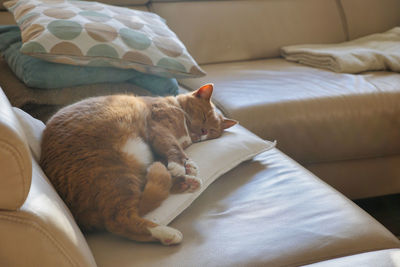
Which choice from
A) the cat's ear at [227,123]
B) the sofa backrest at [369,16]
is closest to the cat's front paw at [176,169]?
the cat's ear at [227,123]

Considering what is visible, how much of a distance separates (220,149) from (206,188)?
0.15 metres

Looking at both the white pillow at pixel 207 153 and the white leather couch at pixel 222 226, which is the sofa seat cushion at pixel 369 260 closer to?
the white leather couch at pixel 222 226

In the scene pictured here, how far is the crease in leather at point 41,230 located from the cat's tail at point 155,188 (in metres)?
0.26

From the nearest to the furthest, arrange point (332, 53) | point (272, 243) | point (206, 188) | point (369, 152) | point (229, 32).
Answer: point (272, 243) < point (206, 188) < point (369, 152) < point (332, 53) < point (229, 32)

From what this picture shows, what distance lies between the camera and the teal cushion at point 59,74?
52.4 inches

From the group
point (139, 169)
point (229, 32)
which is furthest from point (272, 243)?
point (229, 32)

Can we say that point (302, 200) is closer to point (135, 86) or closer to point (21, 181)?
point (21, 181)

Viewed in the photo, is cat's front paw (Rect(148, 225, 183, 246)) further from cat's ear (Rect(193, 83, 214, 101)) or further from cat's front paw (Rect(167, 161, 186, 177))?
cat's ear (Rect(193, 83, 214, 101))

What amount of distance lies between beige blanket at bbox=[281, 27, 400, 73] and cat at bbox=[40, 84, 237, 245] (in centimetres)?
124

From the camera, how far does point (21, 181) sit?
538mm

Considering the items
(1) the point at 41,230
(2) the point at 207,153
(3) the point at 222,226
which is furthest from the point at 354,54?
(1) the point at 41,230

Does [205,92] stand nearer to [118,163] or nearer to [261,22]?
[118,163]

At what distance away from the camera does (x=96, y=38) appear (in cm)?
136

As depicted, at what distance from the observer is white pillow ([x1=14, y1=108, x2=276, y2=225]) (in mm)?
879
